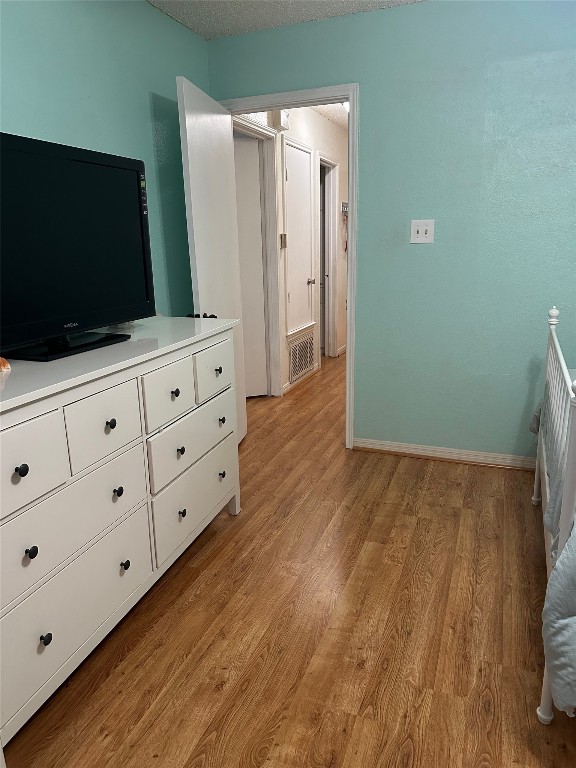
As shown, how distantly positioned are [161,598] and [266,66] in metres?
2.80

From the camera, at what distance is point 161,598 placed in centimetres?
205

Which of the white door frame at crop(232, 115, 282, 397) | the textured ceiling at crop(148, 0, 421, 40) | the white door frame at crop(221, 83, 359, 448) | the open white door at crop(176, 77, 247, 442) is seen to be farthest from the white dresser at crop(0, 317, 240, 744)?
the white door frame at crop(232, 115, 282, 397)

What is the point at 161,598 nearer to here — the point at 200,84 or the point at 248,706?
the point at 248,706

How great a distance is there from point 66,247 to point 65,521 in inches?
35.0

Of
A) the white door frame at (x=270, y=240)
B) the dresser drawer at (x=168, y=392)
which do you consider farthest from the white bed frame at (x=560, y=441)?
the white door frame at (x=270, y=240)

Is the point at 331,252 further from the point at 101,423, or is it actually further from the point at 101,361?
the point at 101,423

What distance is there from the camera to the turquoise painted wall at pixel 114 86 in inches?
78.7

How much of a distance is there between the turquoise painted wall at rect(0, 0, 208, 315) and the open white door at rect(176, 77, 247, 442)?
8.1 inches

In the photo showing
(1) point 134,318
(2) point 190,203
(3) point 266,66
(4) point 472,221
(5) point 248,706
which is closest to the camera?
(5) point 248,706

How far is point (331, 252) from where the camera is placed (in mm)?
5773

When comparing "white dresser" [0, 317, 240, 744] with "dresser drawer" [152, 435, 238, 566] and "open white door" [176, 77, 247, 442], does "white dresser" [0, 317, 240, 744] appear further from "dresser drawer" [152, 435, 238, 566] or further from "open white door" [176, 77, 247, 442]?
"open white door" [176, 77, 247, 442]

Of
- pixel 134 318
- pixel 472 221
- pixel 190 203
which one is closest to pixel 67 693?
pixel 134 318

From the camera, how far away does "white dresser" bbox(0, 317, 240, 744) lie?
4.44 ft

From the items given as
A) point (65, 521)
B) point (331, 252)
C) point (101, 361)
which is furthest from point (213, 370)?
point (331, 252)
